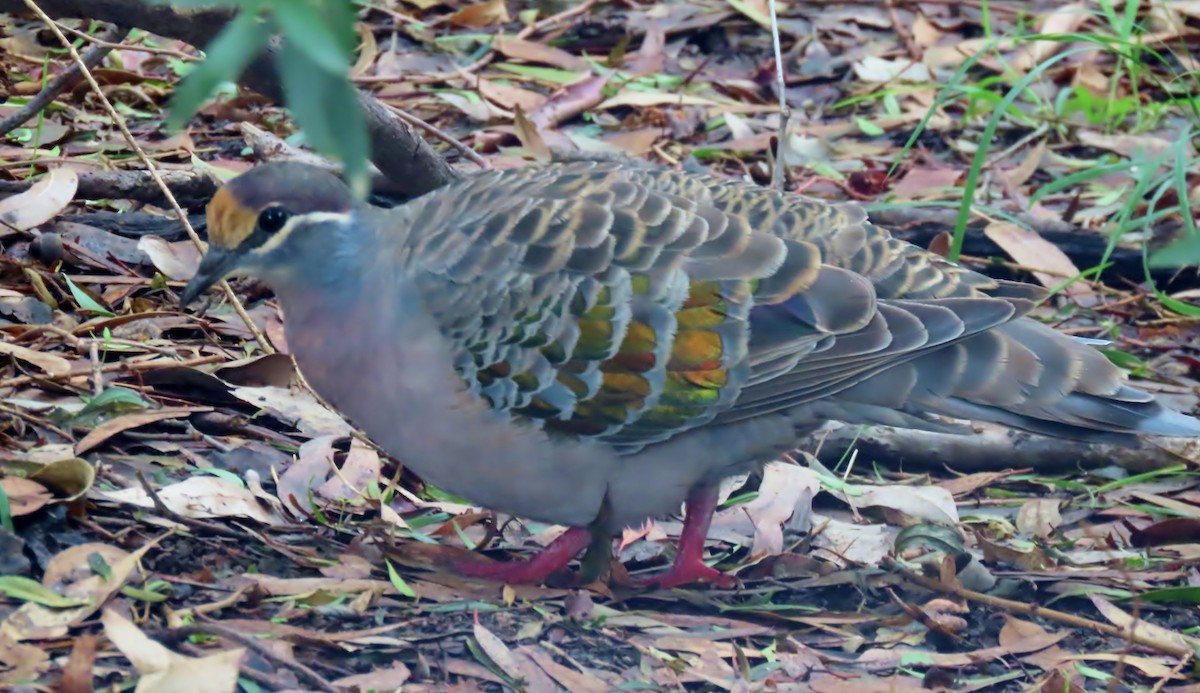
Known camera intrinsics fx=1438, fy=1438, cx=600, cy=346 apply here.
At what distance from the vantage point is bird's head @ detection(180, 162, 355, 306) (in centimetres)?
335

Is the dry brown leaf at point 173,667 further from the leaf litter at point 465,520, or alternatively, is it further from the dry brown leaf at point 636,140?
the dry brown leaf at point 636,140

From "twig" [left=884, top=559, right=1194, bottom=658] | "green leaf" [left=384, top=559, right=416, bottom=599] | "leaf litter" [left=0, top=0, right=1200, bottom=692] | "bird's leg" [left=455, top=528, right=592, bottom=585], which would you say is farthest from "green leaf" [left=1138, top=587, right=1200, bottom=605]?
"green leaf" [left=384, top=559, right=416, bottom=599]

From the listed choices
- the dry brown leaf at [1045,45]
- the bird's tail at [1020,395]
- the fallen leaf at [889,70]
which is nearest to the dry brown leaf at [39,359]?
the bird's tail at [1020,395]

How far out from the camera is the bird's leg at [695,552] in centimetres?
376

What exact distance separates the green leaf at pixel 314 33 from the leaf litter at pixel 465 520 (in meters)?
1.72

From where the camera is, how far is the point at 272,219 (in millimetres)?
3371

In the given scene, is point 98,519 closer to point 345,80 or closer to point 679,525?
point 679,525

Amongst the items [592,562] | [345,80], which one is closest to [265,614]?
[592,562]

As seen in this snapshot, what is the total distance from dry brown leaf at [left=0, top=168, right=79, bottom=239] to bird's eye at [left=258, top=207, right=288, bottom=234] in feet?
5.00

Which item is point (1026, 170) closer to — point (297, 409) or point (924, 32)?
point (924, 32)

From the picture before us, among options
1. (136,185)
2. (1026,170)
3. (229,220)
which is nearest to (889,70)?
(1026,170)

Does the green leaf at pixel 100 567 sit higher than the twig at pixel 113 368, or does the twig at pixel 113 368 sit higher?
the green leaf at pixel 100 567

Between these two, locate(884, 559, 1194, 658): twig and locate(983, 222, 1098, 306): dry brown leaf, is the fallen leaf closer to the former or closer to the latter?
locate(983, 222, 1098, 306): dry brown leaf

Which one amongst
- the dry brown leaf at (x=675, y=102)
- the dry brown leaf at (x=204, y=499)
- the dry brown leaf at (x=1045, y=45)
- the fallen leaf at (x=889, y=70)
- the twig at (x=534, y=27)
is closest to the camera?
the dry brown leaf at (x=204, y=499)
